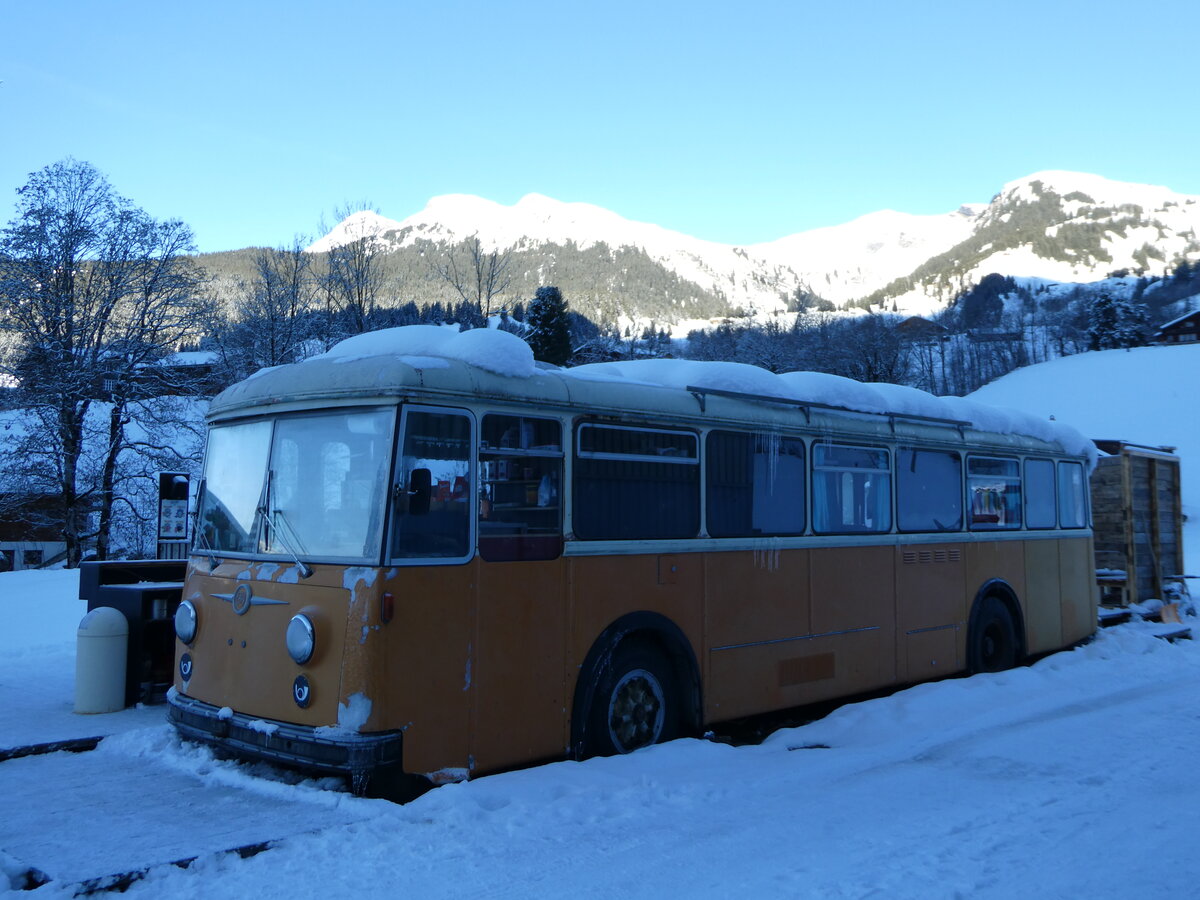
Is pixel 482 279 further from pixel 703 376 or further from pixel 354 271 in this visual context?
pixel 703 376

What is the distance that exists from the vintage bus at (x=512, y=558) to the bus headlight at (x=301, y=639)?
0.01 m

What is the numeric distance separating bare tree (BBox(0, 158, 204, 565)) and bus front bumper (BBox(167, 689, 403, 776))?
26.0m

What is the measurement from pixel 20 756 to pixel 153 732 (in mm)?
888

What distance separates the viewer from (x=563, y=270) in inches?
7229

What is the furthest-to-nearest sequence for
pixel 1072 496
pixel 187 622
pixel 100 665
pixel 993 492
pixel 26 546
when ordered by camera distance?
pixel 26 546 → pixel 1072 496 → pixel 993 492 → pixel 100 665 → pixel 187 622

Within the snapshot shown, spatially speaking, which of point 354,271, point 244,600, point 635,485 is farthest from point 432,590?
point 354,271

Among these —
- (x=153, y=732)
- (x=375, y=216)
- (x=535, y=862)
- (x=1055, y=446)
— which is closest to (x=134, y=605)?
(x=153, y=732)

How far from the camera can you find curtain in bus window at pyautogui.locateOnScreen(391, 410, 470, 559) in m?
5.87

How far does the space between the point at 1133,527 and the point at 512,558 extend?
12.2 meters

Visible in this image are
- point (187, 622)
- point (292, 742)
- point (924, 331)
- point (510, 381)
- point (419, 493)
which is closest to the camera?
point (419, 493)

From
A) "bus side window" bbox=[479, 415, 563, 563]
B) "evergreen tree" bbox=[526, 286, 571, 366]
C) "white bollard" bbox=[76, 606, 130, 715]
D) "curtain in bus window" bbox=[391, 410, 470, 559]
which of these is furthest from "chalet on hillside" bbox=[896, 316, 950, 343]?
"curtain in bus window" bbox=[391, 410, 470, 559]

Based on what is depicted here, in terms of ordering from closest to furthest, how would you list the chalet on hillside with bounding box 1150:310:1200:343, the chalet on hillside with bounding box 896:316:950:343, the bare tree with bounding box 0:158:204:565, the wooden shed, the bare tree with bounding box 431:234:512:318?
1. the wooden shed
2. the bare tree with bounding box 0:158:204:565
3. the bare tree with bounding box 431:234:512:318
4. the chalet on hillside with bounding box 1150:310:1200:343
5. the chalet on hillside with bounding box 896:316:950:343

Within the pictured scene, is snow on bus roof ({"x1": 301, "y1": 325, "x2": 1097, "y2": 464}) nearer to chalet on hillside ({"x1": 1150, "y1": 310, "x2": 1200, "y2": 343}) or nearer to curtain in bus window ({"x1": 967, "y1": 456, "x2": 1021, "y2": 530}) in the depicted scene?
curtain in bus window ({"x1": 967, "y1": 456, "x2": 1021, "y2": 530})

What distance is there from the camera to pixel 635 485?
736cm
